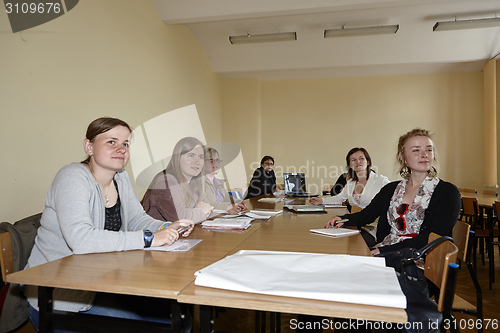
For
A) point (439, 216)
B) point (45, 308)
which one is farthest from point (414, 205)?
point (45, 308)

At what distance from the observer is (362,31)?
19.1 ft

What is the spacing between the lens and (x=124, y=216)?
1744mm

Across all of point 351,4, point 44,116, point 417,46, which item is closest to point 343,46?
point 417,46

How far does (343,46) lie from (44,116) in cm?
560

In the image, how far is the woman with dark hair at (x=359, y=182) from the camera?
3.41 meters

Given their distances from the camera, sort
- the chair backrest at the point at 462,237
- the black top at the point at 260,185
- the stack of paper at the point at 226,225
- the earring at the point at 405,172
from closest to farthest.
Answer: the chair backrest at the point at 462,237, the stack of paper at the point at 226,225, the earring at the point at 405,172, the black top at the point at 260,185

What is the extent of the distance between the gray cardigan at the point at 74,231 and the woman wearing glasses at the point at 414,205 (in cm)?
132

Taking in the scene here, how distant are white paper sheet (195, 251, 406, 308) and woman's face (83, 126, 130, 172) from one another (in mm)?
791

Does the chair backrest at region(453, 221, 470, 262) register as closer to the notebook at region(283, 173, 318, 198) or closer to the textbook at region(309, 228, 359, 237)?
the textbook at region(309, 228, 359, 237)

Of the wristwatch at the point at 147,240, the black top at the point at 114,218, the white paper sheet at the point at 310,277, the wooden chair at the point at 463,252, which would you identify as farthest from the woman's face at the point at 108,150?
the wooden chair at the point at 463,252

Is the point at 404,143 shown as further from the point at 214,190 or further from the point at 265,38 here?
the point at 265,38

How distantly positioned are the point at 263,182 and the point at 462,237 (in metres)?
3.60

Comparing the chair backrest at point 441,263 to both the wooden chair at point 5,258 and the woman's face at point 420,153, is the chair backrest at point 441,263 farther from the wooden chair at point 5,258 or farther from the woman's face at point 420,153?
the wooden chair at point 5,258

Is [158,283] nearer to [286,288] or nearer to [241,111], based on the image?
[286,288]
